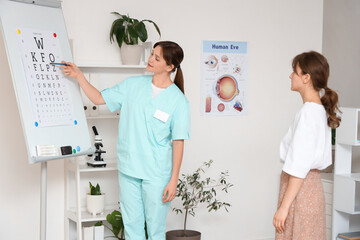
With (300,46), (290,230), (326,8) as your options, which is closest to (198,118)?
(300,46)

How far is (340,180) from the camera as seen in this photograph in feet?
11.1

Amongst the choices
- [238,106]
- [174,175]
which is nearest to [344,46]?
[238,106]

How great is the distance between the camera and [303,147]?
2.00m

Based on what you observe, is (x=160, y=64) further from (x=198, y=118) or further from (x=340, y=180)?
(x=340, y=180)

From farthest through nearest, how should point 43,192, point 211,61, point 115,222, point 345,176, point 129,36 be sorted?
point 211,61 < point 345,176 < point 129,36 < point 115,222 < point 43,192

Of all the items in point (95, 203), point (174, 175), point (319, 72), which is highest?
point (319, 72)

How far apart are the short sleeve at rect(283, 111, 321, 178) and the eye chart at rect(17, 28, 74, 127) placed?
1.19m

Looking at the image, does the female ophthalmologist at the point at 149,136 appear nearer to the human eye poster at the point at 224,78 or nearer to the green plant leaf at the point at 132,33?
the green plant leaf at the point at 132,33

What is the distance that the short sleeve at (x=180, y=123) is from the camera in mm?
2715

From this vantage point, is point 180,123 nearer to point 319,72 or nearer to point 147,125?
point 147,125

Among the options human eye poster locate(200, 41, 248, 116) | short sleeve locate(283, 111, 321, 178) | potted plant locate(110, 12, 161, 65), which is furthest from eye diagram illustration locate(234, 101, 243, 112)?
short sleeve locate(283, 111, 321, 178)

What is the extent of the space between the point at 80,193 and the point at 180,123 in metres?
0.92

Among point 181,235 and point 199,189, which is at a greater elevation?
point 199,189

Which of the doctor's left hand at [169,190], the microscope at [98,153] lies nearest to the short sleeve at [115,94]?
the microscope at [98,153]
